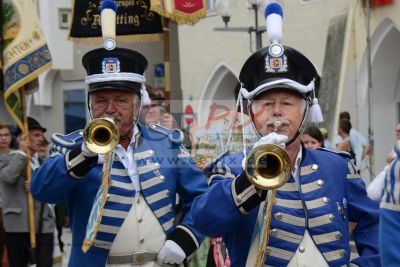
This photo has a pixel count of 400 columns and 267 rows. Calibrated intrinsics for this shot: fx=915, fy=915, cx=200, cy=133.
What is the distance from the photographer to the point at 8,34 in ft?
29.6

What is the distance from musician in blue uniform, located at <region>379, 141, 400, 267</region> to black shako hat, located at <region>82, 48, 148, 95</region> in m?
2.06

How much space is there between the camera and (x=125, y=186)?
4949 mm

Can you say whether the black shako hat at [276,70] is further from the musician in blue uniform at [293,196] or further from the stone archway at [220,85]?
the stone archway at [220,85]

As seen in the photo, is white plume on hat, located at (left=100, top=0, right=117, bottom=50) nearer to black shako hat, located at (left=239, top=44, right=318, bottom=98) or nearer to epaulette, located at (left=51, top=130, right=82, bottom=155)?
epaulette, located at (left=51, top=130, right=82, bottom=155)

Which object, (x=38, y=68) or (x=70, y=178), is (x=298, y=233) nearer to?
(x=70, y=178)

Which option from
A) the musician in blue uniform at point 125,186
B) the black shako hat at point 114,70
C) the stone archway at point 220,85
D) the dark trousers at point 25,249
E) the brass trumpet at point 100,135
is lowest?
the dark trousers at point 25,249

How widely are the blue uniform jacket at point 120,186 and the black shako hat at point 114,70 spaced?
0.97ft

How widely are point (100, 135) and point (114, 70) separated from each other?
2.15 ft

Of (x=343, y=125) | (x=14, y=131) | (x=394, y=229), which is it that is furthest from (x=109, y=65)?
(x=343, y=125)

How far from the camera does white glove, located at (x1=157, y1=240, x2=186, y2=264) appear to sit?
489 cm

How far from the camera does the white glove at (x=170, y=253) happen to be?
4.89 metres

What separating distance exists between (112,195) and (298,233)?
4.09 feet

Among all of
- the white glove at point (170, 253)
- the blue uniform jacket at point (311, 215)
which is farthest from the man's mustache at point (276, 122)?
the white glove at point (170, 253)

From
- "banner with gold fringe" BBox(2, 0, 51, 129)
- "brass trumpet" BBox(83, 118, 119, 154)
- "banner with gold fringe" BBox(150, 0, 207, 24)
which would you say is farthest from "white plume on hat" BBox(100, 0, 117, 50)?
"banner with gold fringe" BBox(2, 0, 51, 129)
